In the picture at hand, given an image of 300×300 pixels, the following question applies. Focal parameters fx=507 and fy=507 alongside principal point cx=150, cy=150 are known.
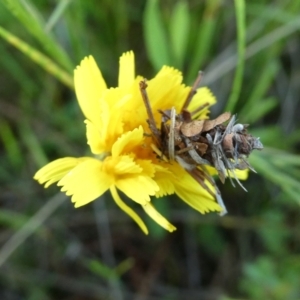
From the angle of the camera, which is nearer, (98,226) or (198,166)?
(198,166)

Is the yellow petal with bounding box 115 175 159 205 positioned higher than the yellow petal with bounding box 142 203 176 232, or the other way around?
the yellow petal with bounding box 115 175 159 205

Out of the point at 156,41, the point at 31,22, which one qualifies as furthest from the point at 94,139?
the point at 156,41

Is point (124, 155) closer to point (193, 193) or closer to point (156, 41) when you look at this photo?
point (193, 193)

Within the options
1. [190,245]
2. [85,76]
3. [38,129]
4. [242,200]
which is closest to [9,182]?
[38,129]

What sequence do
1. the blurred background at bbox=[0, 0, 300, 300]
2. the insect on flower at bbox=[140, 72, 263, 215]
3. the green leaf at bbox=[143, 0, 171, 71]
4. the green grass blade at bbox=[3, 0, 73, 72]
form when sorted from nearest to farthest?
the insect on flower at bbox=[140, 72, 263, 215] < the green grass blade at bbox=[3, 0, 73, 72] < the green leaf at bbox=[143, 0, 171, 71] < the blurred background at bbox=[0, 0, 300, 300]

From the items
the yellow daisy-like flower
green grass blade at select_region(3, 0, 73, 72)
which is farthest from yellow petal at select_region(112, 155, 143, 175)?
green grass blade at select_region(3, 0, 73, 72)

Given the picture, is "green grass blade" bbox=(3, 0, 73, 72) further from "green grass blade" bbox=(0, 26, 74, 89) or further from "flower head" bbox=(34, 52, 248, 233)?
"flower head" bbox=(34, 52, 248, 233)

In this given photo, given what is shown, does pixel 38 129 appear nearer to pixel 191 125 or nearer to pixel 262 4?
pixel 262 4

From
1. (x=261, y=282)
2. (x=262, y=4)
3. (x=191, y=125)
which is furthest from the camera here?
(x=262, y=4)
